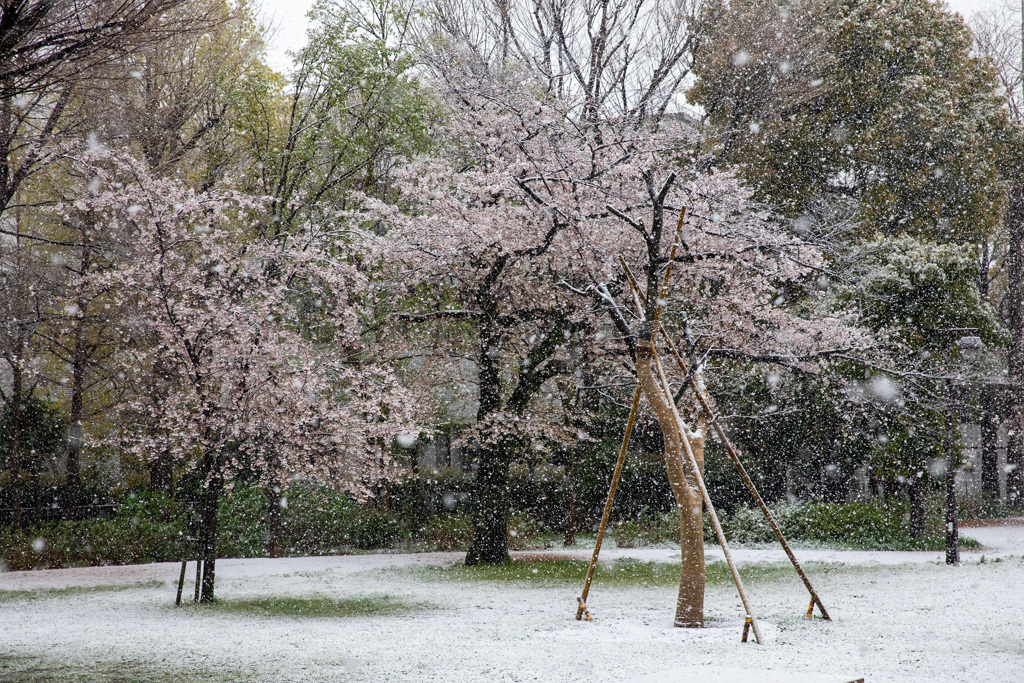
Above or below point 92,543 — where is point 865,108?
above

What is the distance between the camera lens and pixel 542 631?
7168 millimetres

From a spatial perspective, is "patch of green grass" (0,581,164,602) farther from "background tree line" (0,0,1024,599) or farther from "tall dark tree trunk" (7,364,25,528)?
"tall dark tree trunk" (7,364,25,528)

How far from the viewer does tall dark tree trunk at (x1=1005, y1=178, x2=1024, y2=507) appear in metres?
20.3

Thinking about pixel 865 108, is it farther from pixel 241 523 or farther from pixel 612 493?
pixel 241 523

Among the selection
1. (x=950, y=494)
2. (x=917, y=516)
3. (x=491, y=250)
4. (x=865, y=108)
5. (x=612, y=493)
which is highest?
(x=865, y=108)

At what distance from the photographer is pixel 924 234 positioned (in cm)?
1800

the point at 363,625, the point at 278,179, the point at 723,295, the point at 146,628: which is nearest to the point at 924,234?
the point at 723,295

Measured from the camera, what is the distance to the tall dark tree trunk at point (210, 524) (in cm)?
900

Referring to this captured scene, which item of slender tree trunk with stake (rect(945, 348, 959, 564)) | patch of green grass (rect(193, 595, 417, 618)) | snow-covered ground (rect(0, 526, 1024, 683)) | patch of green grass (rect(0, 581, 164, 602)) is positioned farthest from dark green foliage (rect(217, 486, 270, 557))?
slender tree trunk with stake (rect(945, 348, 959, 564))

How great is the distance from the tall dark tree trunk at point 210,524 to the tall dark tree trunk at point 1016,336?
18.8 m

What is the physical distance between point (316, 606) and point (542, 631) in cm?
311

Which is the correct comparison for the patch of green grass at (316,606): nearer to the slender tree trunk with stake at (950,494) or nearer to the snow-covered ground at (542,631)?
the snow-covered ground at (542,631)

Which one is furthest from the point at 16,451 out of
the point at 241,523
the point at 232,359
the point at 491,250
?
the point at 491,250

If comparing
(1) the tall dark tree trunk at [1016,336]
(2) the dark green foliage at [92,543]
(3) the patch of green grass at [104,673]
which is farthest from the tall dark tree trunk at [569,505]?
(1) the tall dark tree trunk at [1016,336]
